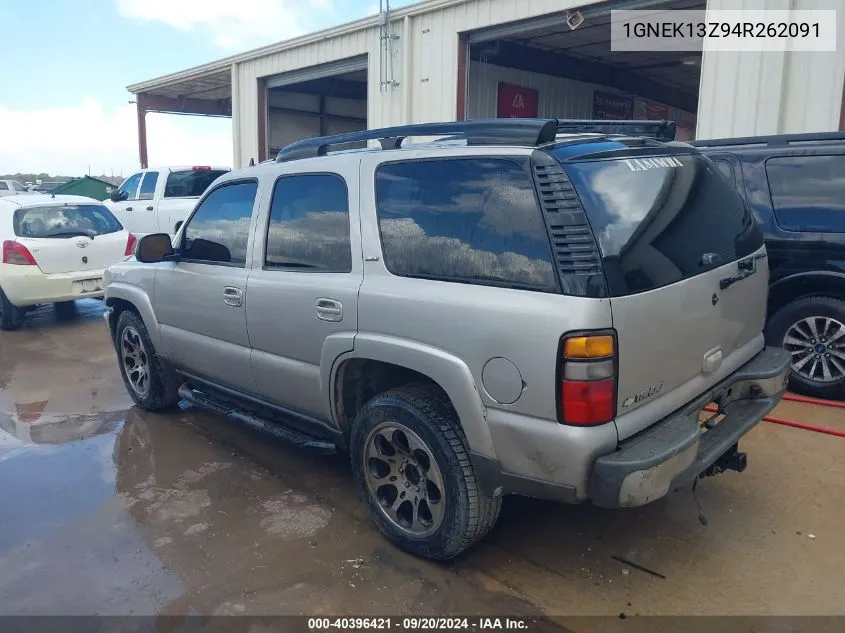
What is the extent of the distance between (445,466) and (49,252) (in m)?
7.38

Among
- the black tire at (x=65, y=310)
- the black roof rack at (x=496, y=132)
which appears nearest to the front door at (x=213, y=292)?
the black roof rack at (x=496, y=132)

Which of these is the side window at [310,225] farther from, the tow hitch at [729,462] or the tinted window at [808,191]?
the tinted window at [808,191]

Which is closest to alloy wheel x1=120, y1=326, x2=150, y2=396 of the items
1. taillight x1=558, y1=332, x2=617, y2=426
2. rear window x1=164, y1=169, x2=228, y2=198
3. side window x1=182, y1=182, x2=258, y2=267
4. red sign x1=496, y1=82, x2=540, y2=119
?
side window x1=182, y1=182, x2=258, y2=267

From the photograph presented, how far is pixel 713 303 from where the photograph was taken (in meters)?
3.10

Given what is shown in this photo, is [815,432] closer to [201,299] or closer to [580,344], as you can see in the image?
[580,344]

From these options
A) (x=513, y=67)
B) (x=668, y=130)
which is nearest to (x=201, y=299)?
(x=668, y=130)

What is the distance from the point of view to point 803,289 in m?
5.31

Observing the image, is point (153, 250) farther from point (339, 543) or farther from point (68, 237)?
point (68, 237)

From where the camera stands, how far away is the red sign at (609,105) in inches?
639

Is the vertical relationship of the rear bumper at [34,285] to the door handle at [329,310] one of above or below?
below

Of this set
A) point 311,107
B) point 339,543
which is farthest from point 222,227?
point 311,107

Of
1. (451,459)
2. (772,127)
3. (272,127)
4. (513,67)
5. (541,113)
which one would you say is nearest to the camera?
(451,459)

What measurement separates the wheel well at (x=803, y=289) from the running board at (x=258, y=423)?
12.3 feet

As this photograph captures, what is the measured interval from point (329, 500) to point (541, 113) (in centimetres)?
1256
